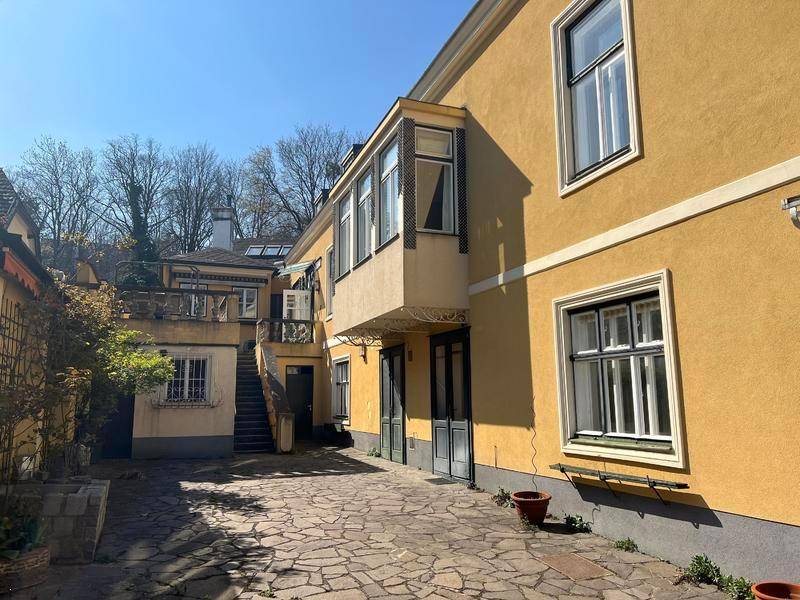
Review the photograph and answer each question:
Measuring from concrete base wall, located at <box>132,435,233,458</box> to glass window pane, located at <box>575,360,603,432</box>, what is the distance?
33.4 ft

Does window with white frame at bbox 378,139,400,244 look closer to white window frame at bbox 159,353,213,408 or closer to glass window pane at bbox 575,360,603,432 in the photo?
glass window pane at bbox 575,360,603,432

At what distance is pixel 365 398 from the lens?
51.3ft

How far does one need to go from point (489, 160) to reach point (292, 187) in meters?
29.1

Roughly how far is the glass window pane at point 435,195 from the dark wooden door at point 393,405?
12.3 feet

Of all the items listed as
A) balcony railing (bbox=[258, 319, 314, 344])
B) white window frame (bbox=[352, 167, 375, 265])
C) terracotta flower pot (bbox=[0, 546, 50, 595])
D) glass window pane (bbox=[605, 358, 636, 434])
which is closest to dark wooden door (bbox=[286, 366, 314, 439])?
balcony railing (bbox=[258, 319, 314, 344])

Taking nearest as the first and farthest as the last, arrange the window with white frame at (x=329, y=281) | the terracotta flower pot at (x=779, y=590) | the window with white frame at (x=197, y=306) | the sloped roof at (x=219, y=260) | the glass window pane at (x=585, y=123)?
the terracotta flower pot at (x=779, y=590)
the glass window pane at (x=585, y=123)
the window with white frame at (x=197, y=306)
the window with white frame at (x=329, y=281)
the sloped roof at (x=219, y=260)

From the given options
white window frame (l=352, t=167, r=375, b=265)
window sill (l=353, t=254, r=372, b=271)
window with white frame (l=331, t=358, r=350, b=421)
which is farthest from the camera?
window with white frame (l=331, t=358, r=350, b=421)

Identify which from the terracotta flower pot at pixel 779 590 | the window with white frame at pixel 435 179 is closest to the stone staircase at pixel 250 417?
the window with white frame at pixel 435 179

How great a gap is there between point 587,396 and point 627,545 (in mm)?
1764

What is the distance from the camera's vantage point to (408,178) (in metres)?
10.1

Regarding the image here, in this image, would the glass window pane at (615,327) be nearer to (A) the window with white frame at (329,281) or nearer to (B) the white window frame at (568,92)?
(B) the white window frame at (568,92)

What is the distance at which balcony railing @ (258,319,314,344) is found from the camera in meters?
19.7

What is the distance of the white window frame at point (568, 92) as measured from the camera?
6680mm

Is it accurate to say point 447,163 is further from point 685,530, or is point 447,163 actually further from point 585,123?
point 685,530
